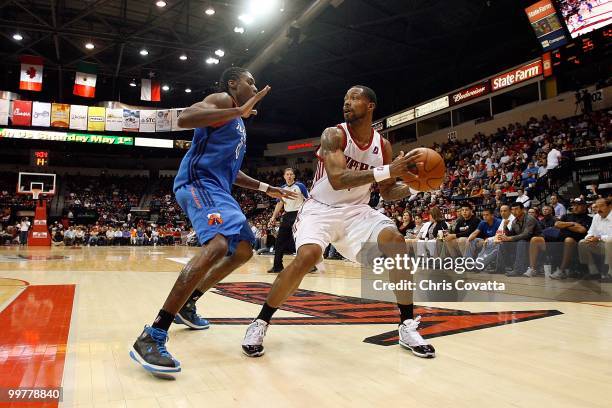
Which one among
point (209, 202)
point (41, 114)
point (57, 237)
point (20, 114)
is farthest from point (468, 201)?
point (57, 237)

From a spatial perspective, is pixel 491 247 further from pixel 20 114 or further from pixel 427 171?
pixel 20 114

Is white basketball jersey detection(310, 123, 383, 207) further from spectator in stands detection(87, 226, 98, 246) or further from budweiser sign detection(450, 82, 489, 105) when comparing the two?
spectator in stands detection(87, 226, 98, 246)

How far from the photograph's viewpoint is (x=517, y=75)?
54.3ft

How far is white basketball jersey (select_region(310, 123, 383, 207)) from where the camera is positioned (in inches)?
116

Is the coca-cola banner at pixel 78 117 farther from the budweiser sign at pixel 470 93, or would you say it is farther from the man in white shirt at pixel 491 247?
the man in white shirt at pixel 491 247

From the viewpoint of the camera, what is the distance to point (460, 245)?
736 centimetres

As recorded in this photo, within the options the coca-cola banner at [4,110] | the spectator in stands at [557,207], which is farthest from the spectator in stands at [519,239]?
the coca-cola banner at [4,110]

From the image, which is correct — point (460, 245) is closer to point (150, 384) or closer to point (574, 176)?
point (574, 176)

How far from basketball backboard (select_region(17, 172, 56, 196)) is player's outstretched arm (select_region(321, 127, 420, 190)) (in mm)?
19803

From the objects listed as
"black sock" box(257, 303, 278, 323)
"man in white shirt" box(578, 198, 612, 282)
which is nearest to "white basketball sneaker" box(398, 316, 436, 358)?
"black sock" box(257, 303, 278, 323)

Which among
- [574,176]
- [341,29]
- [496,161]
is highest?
[341,29]

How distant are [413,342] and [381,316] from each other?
121 centimetres

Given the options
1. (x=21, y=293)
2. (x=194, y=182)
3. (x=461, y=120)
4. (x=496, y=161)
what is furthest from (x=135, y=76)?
(x=194, y=182)

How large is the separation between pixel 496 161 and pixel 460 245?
8522 mm
